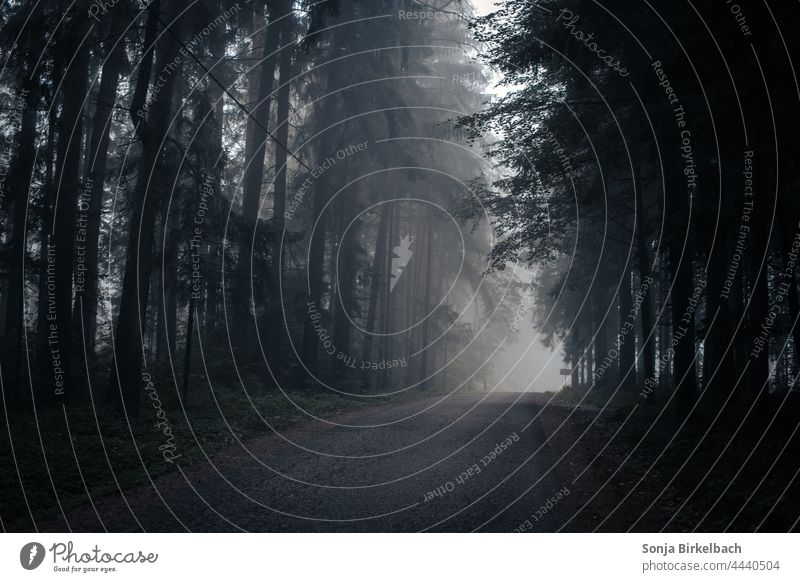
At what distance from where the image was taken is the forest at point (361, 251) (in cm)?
785

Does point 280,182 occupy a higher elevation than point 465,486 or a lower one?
higher

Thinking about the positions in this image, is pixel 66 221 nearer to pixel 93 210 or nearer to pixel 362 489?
pixel 93 210

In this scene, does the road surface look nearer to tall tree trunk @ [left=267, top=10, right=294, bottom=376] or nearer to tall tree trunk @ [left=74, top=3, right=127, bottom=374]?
tall tree trunk @ [left=267, top=10, right=294, bottom=376]

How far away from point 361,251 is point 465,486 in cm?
1894

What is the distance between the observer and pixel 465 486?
8.13 m

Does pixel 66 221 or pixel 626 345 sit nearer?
pixel 66 221

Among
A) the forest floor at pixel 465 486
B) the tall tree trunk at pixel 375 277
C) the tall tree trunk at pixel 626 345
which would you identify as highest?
the tall tree trunk at pixel 375 277

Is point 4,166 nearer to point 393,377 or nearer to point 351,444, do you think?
point 351,444

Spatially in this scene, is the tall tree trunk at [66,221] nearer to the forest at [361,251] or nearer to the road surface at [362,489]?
the forest at [361,251]

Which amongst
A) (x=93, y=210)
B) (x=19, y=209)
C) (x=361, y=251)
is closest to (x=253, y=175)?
(x=93, y=210)
